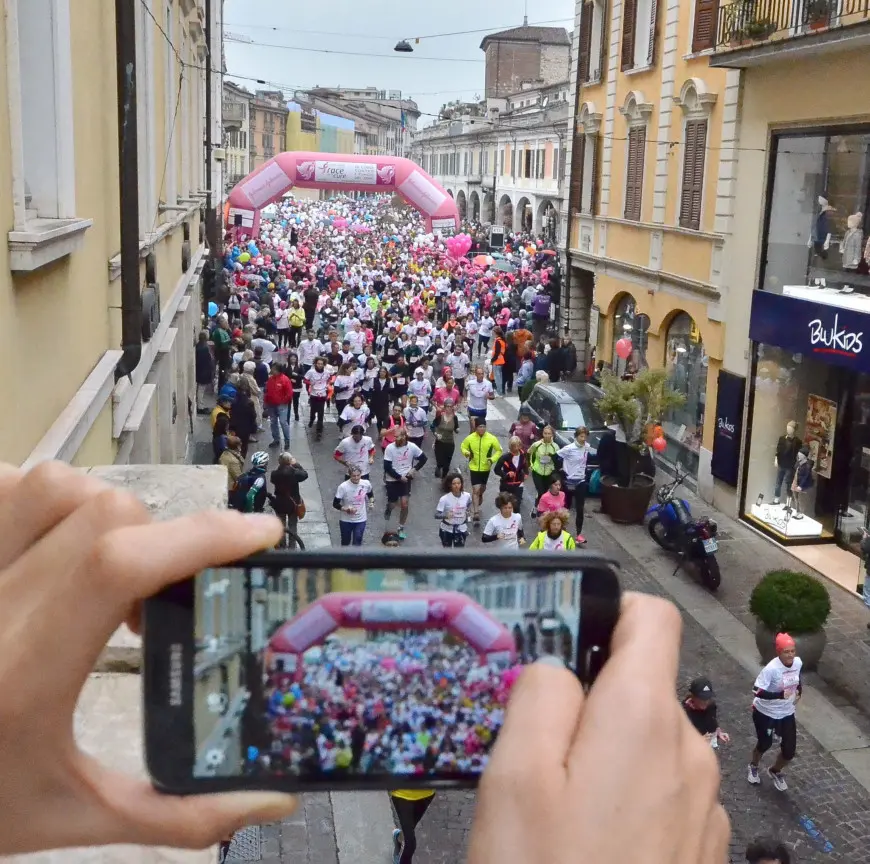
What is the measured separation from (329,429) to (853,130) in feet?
36.0

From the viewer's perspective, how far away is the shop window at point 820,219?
12.8 meters

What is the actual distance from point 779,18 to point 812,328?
4.37m

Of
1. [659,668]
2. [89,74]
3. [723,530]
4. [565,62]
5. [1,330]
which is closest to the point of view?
[659,668]

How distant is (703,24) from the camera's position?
17.0 m

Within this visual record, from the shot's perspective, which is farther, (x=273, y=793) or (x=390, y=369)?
(x=390, y=369)

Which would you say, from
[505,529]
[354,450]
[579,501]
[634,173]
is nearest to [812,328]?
[579,501]

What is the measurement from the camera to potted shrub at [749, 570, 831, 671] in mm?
10062

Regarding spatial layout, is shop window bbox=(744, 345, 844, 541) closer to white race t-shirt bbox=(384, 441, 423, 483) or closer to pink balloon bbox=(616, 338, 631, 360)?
pink balloon bbox=(616, 338, 631, 360)

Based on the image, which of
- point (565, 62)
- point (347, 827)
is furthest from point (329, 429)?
point (565, 62)

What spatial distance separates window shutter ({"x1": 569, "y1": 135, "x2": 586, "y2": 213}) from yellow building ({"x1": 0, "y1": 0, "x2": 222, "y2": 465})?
46.4ft

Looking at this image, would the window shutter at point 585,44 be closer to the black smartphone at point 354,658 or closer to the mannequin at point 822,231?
the mannequin at point 822,231

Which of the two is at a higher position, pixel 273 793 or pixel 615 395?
pixel 273 793

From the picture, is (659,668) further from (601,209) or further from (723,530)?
(601,209)

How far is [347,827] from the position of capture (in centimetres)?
764
